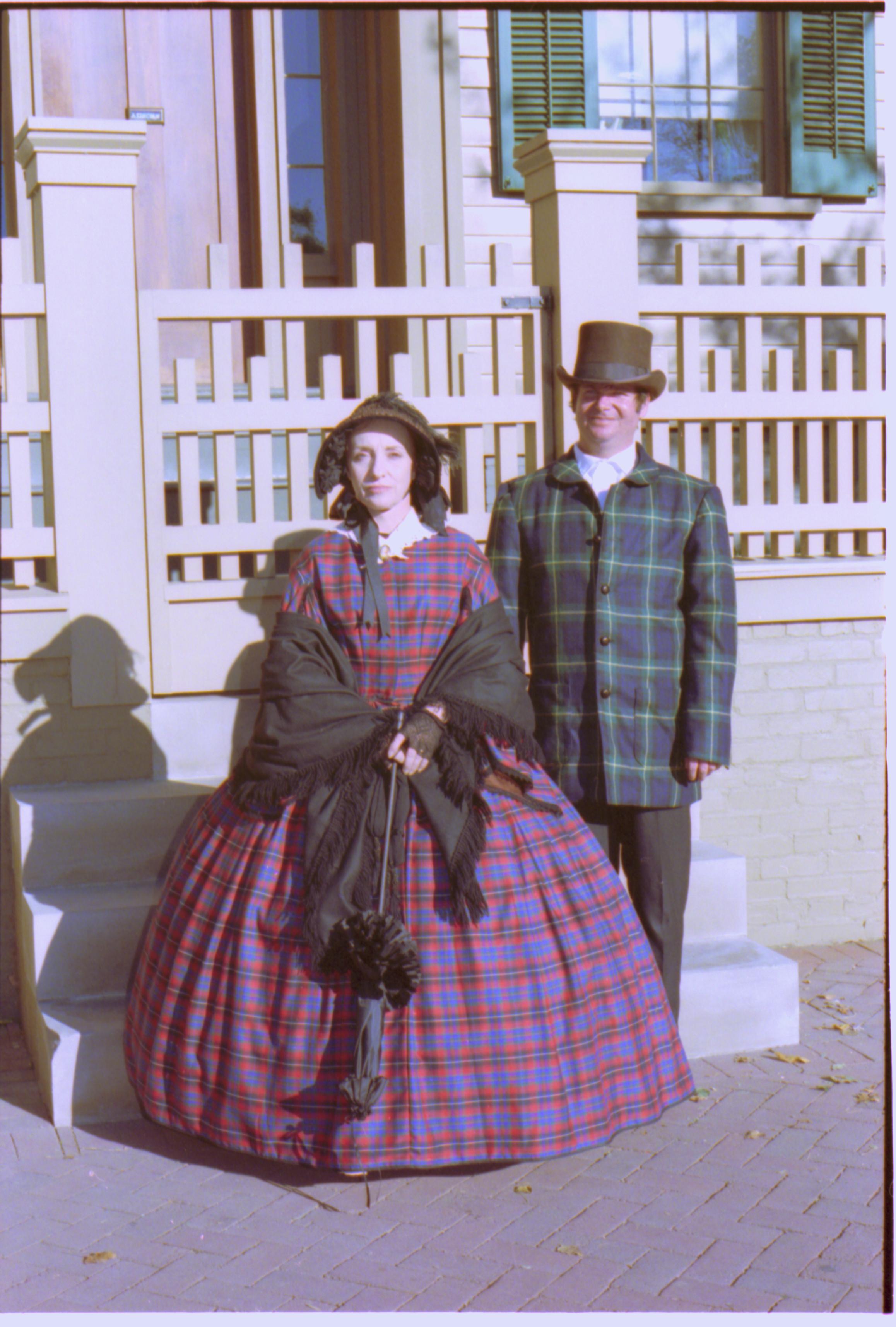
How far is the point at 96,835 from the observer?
14.1ft

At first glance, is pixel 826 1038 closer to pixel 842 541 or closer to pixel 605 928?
pixel 605 928

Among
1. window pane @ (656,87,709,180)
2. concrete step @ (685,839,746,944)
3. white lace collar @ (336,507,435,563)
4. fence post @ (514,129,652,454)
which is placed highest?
window pane @ (656,87,709,180)

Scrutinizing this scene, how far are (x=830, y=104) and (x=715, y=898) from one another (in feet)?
15.3

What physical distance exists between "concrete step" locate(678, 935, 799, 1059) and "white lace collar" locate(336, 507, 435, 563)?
1.60 metres

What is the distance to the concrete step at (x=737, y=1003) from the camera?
4281 mm

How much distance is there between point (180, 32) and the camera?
695 centimetres

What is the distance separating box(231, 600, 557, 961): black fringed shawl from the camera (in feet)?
10.9

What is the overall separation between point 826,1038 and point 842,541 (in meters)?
1.92

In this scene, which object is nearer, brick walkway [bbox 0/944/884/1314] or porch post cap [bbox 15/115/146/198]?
brick walkway [bbox 0/944/884/1314]

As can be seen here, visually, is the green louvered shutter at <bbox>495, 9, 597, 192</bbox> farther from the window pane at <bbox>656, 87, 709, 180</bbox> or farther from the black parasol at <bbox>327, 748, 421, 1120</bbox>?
the black parasol at <bbox>327, 748, 421, 1120</bbox>

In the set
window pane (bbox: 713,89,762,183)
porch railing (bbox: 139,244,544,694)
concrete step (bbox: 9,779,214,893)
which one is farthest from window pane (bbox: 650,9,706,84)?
concrete step (bbox: 9,779,214,893)

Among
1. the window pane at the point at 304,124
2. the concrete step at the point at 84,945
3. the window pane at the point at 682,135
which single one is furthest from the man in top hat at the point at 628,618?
the window pane at the point at 304,124

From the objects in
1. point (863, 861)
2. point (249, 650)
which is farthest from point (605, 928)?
point (863, 861)

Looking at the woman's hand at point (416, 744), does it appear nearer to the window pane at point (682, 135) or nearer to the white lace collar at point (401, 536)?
the white lace collar at point (401, 536)
